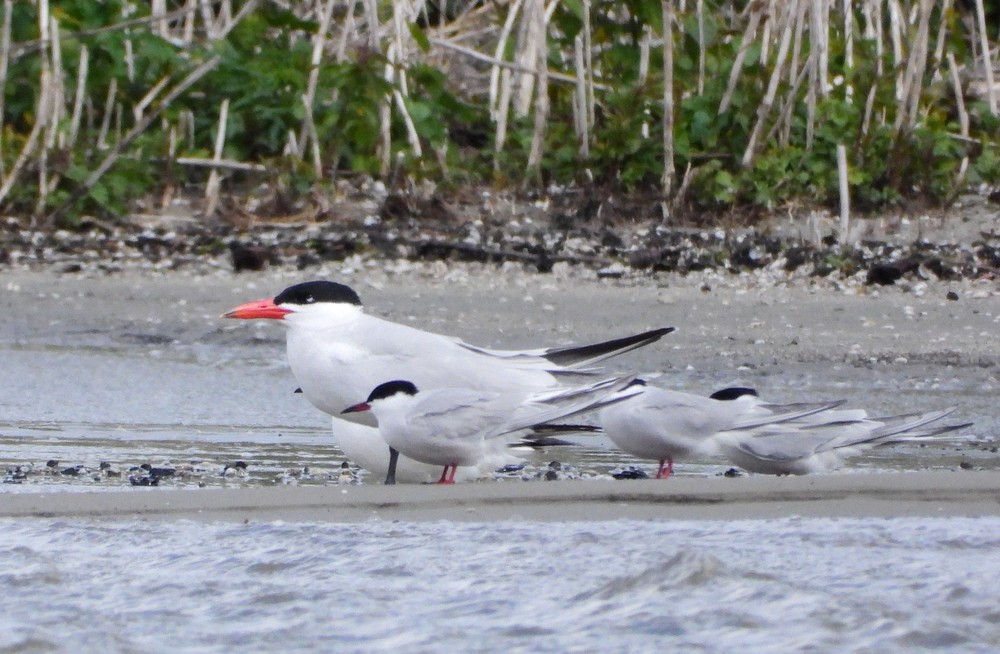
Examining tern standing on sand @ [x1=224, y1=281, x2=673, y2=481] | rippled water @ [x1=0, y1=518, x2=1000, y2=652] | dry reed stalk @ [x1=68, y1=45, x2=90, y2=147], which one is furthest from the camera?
dry reed stalk @ [x1=68, y1=45, x2=90, y2=147]

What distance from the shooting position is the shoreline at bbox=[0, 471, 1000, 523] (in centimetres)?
340

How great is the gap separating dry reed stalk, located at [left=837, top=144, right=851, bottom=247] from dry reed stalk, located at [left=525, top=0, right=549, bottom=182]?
5.07 feet

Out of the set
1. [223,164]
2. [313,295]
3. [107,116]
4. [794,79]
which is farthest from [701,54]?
[313,295]

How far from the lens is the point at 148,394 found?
580cm

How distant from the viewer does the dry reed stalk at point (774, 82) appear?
8.75 meters

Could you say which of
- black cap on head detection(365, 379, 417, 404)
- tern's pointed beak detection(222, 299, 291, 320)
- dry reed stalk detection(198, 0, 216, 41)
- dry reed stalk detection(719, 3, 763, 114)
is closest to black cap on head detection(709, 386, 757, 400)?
black cap on head detection(365, 379, 417, 404)

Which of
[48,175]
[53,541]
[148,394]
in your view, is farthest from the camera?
[48,175]

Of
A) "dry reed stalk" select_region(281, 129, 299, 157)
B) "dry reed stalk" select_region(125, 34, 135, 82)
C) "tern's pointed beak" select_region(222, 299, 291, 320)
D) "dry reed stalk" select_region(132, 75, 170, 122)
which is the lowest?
"tern's pointed beak" select_region(222, 299, 291, 320)

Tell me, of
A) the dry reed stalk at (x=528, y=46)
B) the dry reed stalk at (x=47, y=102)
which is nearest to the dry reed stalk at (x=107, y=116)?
the dry reed stalk at (x=47, y=102)

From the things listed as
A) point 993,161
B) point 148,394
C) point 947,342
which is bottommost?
point 148,394

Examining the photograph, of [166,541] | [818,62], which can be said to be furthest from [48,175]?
[166,541]

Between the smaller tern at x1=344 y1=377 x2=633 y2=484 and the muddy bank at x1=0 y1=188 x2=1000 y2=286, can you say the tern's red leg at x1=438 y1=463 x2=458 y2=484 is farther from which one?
the muddy bank at x1=0 y1=188 x2=1000 y2=286

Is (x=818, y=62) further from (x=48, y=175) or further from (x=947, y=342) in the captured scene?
(x=48, y=175)

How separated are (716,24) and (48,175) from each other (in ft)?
11.7
